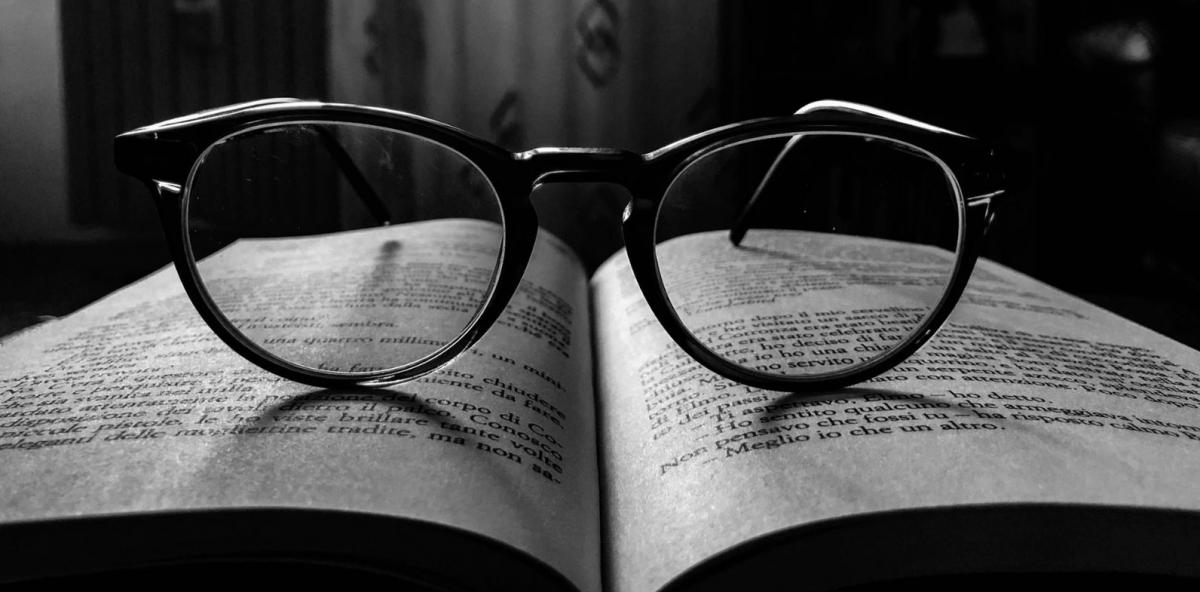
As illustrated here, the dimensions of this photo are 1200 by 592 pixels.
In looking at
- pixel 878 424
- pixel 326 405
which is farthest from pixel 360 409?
pixel 878 424

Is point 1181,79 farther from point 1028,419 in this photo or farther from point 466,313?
point 466,313


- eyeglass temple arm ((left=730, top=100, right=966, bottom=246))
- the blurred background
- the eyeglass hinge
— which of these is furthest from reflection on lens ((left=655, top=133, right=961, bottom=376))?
the blurred background

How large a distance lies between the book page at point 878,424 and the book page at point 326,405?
30 millimetres

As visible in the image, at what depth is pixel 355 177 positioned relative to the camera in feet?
1.59

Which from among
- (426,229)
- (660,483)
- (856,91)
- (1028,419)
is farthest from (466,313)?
(856,91)

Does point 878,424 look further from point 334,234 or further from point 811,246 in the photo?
point 334,234

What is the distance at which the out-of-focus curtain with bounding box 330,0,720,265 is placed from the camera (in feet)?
5.30

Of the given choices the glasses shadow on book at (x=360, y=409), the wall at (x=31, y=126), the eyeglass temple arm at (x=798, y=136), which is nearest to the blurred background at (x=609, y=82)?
the wall at (x=31, y=126)

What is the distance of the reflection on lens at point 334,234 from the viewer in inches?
17.8

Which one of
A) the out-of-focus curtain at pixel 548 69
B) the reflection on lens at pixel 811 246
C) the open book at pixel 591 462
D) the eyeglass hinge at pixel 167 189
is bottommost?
the open book at pixel 591 462

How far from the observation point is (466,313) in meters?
0.48

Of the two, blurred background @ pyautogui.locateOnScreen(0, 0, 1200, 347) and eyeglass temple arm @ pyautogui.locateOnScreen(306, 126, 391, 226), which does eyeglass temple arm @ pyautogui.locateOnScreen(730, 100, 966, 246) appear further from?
blurred background @ pyautogui.locateOnScreen(0, 0, 1200, 347)

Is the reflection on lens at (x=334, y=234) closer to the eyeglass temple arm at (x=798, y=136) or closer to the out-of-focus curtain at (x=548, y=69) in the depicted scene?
the eyeglass temple arm at (x=798, y=136)

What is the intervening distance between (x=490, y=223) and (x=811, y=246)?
217 millimetres
